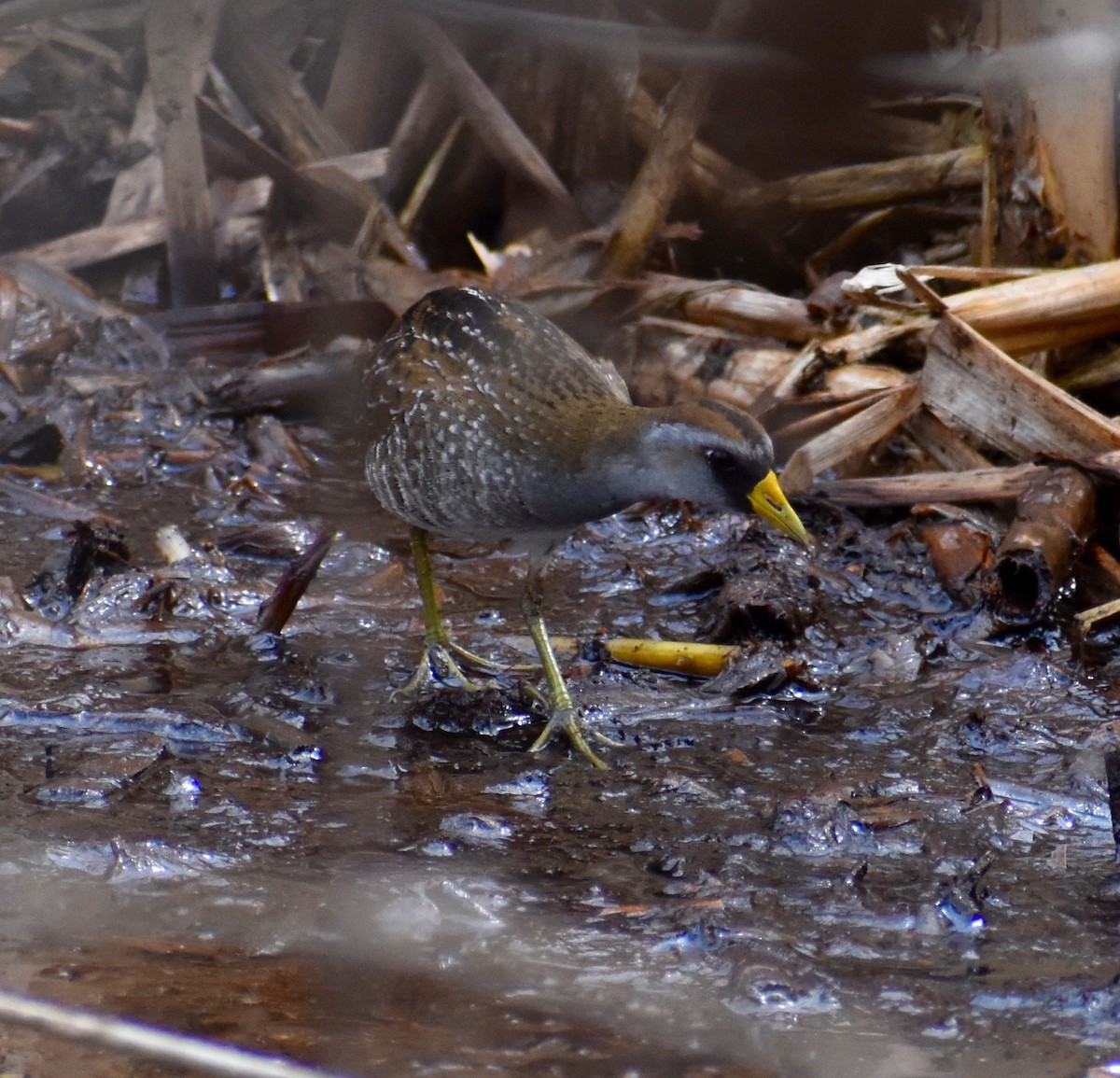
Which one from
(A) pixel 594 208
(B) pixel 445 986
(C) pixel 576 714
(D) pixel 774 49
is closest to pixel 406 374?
(C) pixel 576 714

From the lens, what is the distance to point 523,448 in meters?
3.15

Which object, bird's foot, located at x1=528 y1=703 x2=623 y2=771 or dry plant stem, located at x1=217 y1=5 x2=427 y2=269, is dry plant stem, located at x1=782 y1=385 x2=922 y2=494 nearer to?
bird's foot, located at x1=528 y1=703 x2=623 y2=771

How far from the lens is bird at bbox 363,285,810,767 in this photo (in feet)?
9.87

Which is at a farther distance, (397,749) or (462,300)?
(462,300)

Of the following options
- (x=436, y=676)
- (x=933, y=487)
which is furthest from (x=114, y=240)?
(x=933, y=487)

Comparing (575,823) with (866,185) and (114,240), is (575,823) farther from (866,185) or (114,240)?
(114,240)

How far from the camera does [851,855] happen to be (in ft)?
8.48

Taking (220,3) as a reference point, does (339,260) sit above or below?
below

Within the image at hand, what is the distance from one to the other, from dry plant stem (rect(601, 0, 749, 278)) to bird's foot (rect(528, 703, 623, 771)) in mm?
2126

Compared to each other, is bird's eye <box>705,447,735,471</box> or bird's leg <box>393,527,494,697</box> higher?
bird's eye <box>705,447,735,471</box>

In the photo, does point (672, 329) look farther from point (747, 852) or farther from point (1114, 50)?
point (1114, 50)

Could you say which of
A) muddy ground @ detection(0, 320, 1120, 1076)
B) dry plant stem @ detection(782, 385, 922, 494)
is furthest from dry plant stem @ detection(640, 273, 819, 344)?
muddy ground @ detection(0, 320, 1120, 1076)

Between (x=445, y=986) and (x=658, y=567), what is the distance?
82.4 inches

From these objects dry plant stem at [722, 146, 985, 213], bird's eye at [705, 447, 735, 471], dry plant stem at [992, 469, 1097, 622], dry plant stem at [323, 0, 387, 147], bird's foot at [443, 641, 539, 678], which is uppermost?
dry plant stem at [323, 0, 387, 147]
